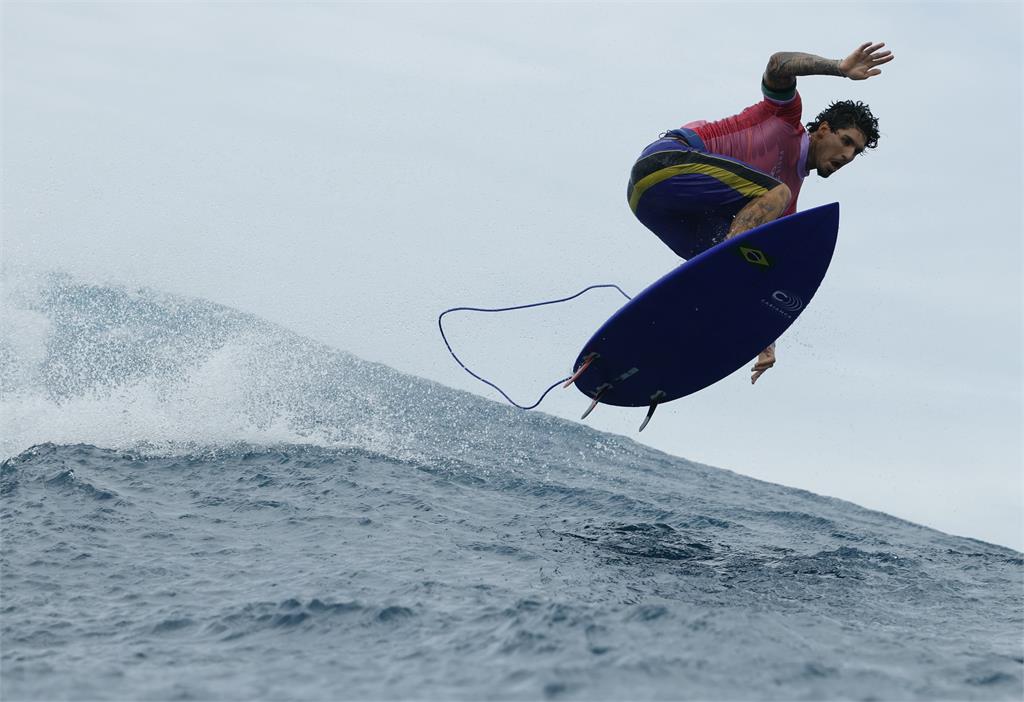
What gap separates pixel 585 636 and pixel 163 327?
24.3 meters

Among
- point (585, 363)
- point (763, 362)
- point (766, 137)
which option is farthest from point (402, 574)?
point (766, 137)

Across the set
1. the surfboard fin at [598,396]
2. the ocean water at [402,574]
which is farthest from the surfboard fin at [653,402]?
the ocean water at [402,574]

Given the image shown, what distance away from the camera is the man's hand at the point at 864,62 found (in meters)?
8.59

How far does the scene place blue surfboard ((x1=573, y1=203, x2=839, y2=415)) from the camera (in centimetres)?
907

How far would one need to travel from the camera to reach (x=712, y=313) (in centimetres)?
962

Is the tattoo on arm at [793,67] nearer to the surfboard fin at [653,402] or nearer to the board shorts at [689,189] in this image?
the board shorts at [689,189]

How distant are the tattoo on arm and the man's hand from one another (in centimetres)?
13

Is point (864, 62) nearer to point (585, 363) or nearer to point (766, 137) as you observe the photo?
point (766, 137)

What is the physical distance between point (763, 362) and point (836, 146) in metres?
2.28

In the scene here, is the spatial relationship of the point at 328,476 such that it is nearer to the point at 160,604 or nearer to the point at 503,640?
the point at 160,604

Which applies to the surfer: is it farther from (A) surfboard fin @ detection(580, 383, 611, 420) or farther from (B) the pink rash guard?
(A) surfboard fin @ detection(580, 383, 611, 420)

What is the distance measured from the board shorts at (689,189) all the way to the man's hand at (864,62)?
4.24 feet

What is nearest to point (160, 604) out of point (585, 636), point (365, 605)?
point (365, 605)

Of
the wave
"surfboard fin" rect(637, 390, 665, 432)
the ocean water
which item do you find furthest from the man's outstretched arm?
the wave
